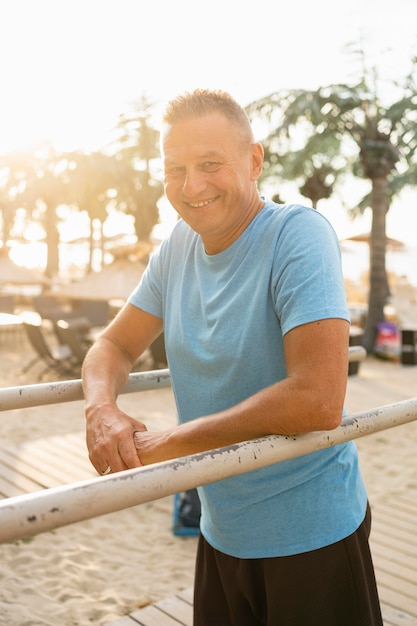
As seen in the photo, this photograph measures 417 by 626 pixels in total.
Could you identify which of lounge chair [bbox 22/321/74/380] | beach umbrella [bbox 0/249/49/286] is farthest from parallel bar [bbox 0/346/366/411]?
beach umbrella [bbox 0/249/49/286]

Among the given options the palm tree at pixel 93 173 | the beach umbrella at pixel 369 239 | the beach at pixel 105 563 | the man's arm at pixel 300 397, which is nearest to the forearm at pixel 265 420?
the man's arm at pixel 300 397

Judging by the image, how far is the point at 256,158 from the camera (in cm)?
153

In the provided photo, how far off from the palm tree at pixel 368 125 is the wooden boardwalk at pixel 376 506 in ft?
17.5

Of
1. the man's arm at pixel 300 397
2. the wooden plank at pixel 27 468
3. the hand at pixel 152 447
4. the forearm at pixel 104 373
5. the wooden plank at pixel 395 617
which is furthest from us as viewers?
the wooden plank at pixel 27 468

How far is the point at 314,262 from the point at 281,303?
0.11m

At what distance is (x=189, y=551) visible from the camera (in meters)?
4.10

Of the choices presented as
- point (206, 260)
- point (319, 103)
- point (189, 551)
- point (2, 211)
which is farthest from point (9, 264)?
point (206, 260)

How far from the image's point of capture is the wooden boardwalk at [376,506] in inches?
112

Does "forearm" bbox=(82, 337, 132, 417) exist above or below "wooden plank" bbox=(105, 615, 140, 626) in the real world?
above

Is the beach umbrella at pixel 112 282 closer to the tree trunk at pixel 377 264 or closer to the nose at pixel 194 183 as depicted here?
the tree trunk at pixel 377 264

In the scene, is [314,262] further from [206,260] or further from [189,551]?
[189,551]

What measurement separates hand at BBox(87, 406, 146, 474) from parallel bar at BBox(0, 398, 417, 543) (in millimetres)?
335

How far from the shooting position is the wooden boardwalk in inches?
112

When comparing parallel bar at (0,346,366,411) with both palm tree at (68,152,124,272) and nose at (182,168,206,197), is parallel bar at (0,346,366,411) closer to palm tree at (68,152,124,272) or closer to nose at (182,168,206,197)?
nose at (182,168,206,197)
